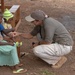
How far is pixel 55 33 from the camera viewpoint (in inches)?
220

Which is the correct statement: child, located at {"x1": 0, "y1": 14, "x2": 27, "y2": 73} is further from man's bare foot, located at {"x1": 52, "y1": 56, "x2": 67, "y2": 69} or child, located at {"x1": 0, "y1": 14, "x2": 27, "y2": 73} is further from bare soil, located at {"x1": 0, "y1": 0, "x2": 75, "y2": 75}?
man's bare foot, located at {"x1": 52, "y1": 56, "x2": 67, "y2": 69}

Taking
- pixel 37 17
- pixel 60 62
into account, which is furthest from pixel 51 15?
pixel 37 17

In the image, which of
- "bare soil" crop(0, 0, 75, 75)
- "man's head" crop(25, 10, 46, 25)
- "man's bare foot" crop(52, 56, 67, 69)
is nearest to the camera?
"man's head" crop(25, 10, 46, 25)

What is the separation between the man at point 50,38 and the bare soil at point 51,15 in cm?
22

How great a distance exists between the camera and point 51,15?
10.1m

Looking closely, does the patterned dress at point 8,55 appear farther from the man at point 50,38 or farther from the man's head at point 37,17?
the man's head at point 37,17

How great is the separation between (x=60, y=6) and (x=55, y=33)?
616 cm

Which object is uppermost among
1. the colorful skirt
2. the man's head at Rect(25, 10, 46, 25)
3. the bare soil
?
the man's head at Rect(25, 10, 46, 25)

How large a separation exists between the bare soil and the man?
0.22 metres

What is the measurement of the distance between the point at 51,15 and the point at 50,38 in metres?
4.69

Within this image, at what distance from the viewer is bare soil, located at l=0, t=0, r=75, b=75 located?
18.6 feet

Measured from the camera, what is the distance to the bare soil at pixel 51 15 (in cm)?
567

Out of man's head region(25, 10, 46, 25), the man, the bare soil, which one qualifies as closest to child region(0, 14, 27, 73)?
the bare soil

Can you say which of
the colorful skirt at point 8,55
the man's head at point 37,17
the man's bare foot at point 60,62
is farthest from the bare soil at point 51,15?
the man's head at point 37,17
